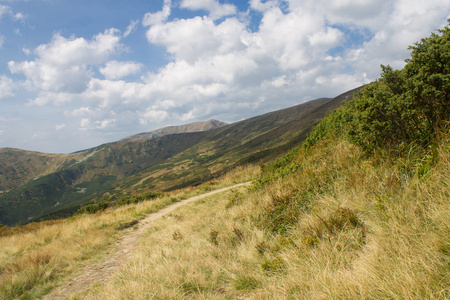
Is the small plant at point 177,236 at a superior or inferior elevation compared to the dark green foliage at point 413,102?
inferior

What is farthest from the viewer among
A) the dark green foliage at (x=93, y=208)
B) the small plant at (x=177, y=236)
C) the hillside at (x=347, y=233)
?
the dark green foliage at (x=93, y=208)

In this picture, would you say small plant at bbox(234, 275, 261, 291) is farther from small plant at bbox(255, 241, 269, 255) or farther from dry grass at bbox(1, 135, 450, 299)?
small plant at bbox(255, 241, 269, 255)

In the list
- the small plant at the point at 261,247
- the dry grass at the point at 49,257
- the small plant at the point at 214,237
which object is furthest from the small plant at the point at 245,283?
the dry grass at the point at 49,257

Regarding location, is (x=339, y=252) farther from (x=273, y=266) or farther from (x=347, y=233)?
(x=273, y=266)

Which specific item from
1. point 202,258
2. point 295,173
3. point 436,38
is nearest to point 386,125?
point 436,38

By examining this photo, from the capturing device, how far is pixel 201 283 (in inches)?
132

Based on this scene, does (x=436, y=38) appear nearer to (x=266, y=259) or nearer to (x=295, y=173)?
(x=295, y=173)

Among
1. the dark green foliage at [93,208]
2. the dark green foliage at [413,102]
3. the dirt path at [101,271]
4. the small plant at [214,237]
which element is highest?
the dark green foliage at [413,102]

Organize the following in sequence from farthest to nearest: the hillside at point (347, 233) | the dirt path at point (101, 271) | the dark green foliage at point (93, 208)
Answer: the dark green foliage at point (93, 208) → the dirt path at point (101, 271) → the hillside at point (347, 233)

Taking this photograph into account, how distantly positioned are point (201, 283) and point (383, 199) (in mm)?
3039

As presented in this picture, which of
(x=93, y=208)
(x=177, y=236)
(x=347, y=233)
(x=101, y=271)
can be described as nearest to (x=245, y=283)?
(x=347, y=233)

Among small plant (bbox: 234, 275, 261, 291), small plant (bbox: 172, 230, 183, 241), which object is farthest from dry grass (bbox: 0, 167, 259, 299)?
small plant (bbox: 234, 275, 261, 291)

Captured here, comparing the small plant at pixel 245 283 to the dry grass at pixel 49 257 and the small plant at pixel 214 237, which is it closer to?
the small plant at pixel 214 237

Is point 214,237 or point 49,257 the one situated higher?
point 214,237
